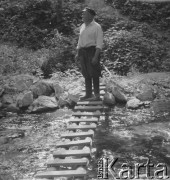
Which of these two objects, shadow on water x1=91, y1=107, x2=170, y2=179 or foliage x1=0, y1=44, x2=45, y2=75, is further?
foliage x1=0, y1=44, x2=45, y2=75

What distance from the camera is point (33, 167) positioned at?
19.3ft

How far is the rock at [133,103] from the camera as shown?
30.8 ft

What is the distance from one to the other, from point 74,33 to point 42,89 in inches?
206

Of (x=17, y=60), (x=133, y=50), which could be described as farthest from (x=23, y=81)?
(x=133, y=50)

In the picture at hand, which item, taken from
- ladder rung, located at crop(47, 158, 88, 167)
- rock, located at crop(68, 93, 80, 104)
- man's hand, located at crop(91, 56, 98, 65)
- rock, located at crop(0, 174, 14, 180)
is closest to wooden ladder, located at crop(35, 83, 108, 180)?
ladder rung, located at crop(47, 158, 88, 167)

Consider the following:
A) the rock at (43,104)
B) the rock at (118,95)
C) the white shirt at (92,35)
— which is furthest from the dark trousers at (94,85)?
the rock at (118,95)

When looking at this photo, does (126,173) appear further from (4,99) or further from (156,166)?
(4,99)

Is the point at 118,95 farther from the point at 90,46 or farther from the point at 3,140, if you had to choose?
the point at 3,140

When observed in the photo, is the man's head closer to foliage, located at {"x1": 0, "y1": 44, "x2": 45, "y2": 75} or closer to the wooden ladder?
the wooden ladder

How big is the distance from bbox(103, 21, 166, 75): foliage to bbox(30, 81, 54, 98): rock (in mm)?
3285

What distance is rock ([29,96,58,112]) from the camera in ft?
30.9

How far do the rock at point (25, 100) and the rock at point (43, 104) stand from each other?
205 mm

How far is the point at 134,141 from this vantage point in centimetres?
697

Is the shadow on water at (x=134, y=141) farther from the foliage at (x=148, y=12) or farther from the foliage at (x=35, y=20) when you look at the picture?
the foliage at (x=148, y=12)
